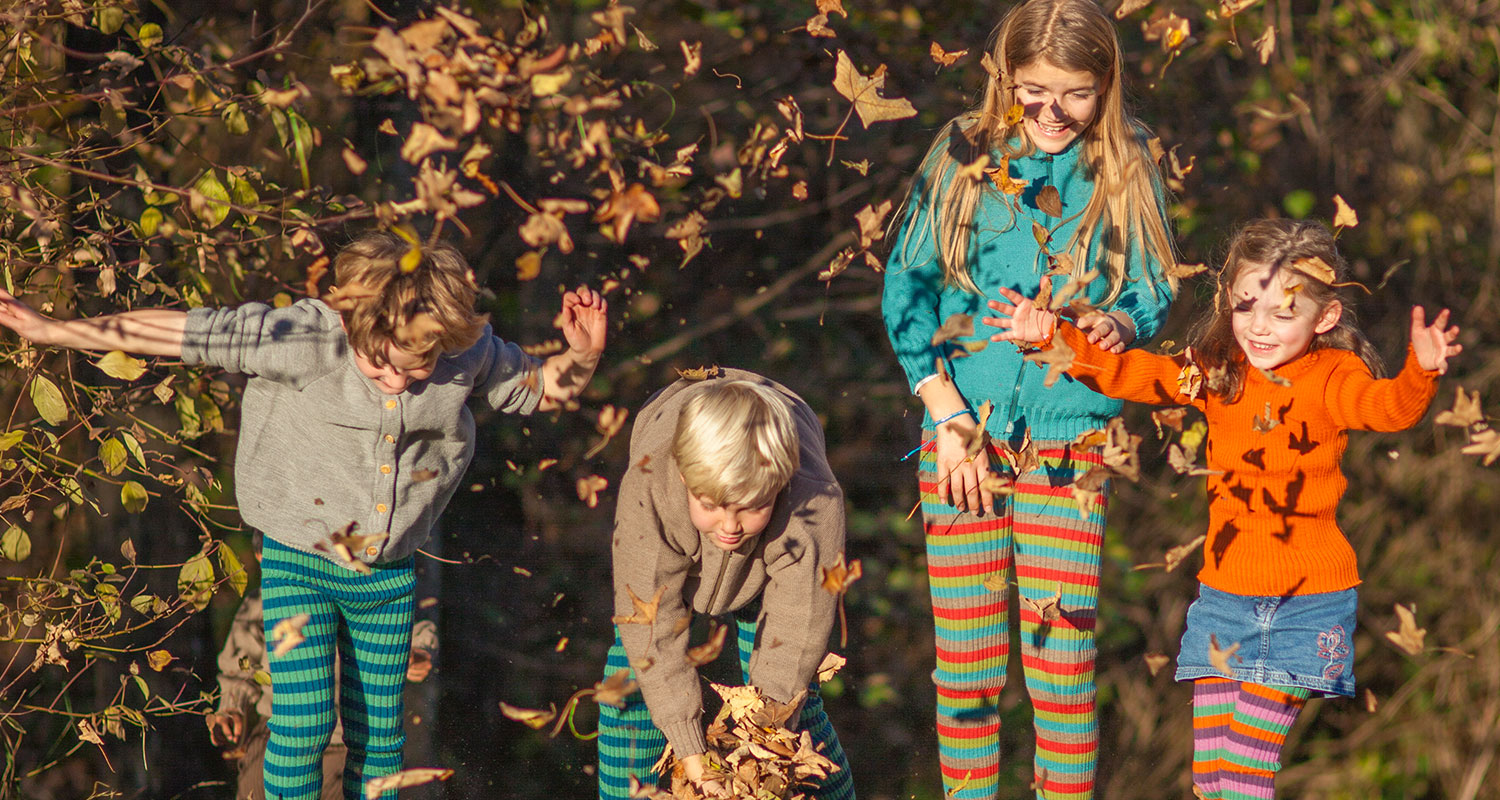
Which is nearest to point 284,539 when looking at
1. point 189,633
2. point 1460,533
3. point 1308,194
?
point 189,633

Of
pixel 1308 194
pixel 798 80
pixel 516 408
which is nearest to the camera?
pixel 516 408

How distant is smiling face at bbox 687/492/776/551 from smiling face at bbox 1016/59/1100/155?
789mm

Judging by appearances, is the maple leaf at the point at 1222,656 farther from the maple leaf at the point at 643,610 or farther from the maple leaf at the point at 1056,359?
the maple leaf at the point at 643,610

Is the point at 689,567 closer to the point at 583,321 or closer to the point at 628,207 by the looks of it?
the point at 583,321

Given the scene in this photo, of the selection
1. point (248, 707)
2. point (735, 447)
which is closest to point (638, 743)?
point (735, 447)

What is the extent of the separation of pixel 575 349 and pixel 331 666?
72 cm

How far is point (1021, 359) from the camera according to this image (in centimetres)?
202

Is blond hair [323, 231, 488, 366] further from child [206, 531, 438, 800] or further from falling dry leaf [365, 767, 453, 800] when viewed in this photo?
child [206, 531, 438, 800]

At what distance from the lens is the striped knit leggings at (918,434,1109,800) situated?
6.61 feet

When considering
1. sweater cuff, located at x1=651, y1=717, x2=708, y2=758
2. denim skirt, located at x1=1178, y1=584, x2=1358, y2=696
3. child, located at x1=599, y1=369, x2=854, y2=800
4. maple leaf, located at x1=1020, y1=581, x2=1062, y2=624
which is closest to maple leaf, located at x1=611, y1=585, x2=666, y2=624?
child, located at x1=599, y1=369, x2=854, y2=800

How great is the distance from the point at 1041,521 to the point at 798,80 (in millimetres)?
1435

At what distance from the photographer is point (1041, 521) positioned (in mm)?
2021

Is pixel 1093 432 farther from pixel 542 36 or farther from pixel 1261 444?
pixel 542 36

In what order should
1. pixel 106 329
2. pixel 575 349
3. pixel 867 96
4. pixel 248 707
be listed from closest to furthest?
pixel 106 329 < pixel 575 349 < pixel 867 96 < pixel 248 707
